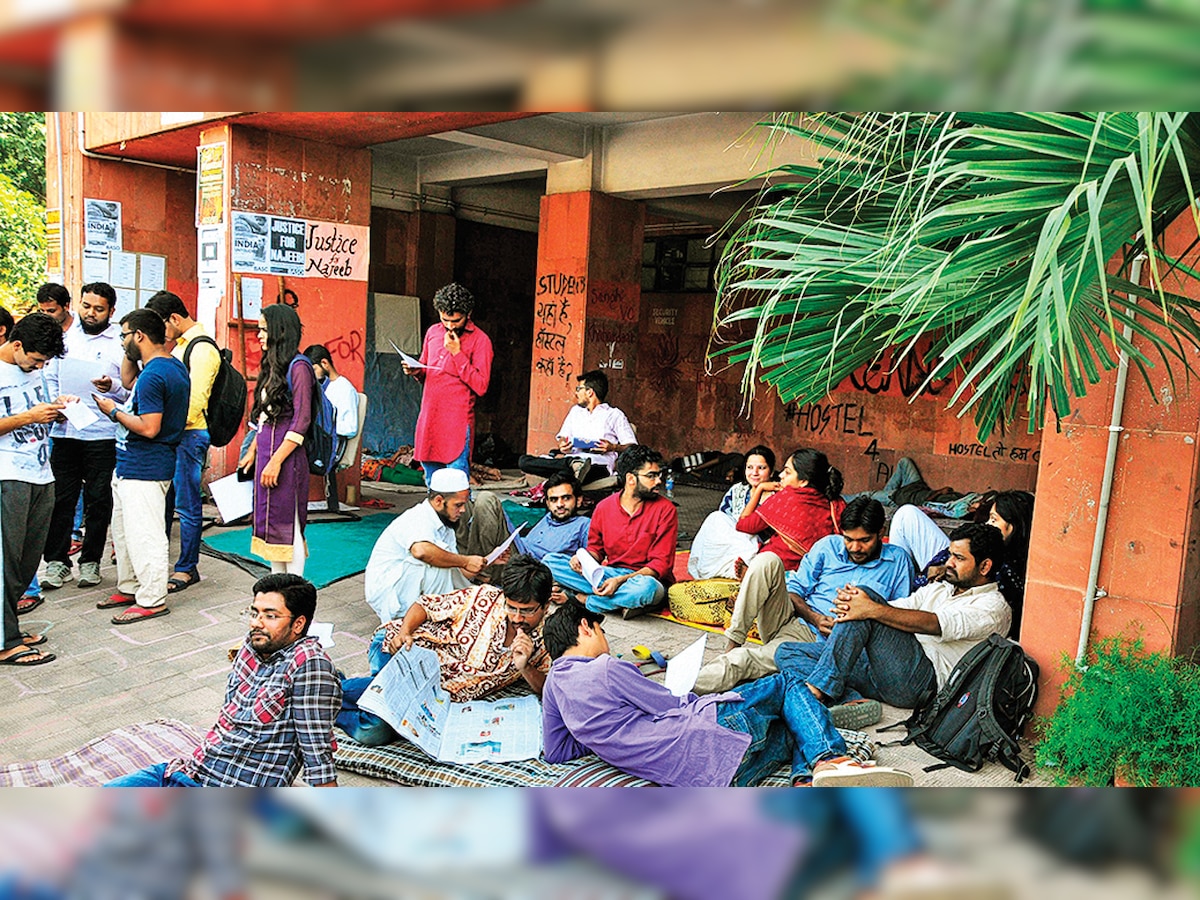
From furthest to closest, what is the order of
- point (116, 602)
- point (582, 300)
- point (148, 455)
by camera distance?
1. point (582, 300)
2. point (116, 602)
3. point (148, 455)

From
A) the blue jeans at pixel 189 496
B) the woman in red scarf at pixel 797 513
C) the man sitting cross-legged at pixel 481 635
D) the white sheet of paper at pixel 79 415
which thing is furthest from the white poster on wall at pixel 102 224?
the woman in red scarf at pixel 797 513

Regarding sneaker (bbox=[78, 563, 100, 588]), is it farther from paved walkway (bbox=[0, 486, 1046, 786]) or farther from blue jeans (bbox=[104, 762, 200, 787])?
blue jeans (bbox=[104, 762, 200, 787])

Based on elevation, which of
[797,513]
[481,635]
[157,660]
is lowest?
[157,660]

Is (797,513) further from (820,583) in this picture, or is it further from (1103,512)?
(1103,512)

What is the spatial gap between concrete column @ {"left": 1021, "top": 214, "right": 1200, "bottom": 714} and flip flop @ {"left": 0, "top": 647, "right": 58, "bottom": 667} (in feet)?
14.3

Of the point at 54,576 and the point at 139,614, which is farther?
the point at 54,576

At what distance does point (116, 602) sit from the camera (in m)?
5.09

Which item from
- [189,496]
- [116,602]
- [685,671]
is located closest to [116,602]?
[116,602]

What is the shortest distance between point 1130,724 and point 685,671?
1.58 m

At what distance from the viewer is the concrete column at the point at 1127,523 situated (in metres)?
3.57

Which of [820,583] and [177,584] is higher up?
[820,583]

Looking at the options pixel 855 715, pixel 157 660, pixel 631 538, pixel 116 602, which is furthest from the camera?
pixel 631 538
